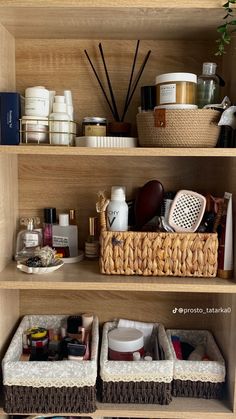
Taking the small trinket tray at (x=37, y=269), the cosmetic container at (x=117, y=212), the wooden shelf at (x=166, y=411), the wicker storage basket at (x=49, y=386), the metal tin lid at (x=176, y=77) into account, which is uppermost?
the metal tin lid at (x=176, y=77)

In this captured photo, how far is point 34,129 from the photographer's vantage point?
0.92m

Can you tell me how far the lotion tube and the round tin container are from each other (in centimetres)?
32

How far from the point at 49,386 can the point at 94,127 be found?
1.89ft

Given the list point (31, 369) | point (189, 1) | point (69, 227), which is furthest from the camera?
point (69, 227)

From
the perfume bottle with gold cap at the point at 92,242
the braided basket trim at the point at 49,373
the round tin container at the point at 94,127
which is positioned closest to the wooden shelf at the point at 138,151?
the round tin container at the point at 94,127

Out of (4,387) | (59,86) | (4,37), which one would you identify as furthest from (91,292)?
(4,37)

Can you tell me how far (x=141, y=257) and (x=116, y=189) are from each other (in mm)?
165

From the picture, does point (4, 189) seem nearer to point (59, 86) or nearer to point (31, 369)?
point (59, 86)

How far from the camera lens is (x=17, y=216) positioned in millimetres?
1086

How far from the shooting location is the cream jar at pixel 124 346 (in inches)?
38.9

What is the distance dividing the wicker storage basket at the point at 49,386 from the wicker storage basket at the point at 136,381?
3cm

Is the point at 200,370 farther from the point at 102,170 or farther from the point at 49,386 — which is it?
the point at 102,170

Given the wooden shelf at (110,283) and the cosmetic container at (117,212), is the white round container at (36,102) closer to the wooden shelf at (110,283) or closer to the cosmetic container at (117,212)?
the cosmetic container at (117,212)

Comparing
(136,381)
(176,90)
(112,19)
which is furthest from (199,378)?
(112,19)
